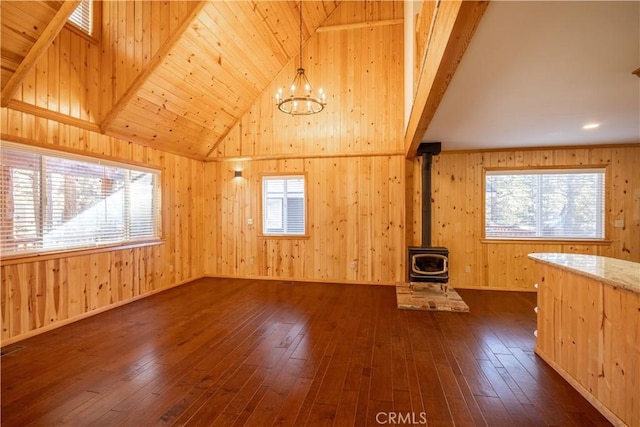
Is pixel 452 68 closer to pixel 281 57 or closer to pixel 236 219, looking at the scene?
pixel 281 57

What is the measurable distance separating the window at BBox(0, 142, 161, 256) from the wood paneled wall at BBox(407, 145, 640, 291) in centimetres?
467

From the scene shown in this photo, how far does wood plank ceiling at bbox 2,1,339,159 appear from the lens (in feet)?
9.45

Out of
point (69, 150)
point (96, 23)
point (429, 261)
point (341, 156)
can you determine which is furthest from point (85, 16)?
point (429, 261)

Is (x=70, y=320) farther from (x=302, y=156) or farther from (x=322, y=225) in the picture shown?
(x=302, y=156)

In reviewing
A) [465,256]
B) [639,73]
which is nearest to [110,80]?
[639,73]

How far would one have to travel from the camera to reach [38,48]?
286cm

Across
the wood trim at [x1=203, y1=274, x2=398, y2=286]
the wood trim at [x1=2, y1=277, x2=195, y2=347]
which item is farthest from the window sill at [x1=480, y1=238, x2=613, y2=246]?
the wood trim at [x1=2, y1=277, x2=195, y2=347]

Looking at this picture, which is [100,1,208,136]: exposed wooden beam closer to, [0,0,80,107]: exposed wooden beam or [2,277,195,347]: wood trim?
[0,0,80,107]: exposed wooden beam

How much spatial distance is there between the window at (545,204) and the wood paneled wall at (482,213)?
13 centimetres

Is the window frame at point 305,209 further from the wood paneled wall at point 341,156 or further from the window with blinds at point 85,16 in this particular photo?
the window with blinds at point 85,16

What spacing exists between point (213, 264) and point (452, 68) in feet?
18.4

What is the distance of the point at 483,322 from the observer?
361 cm

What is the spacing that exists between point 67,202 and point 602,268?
5426 millimetres

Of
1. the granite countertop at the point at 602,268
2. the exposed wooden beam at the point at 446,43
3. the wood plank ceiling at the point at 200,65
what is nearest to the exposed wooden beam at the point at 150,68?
the wood plank ceiling at the point at 200,65
